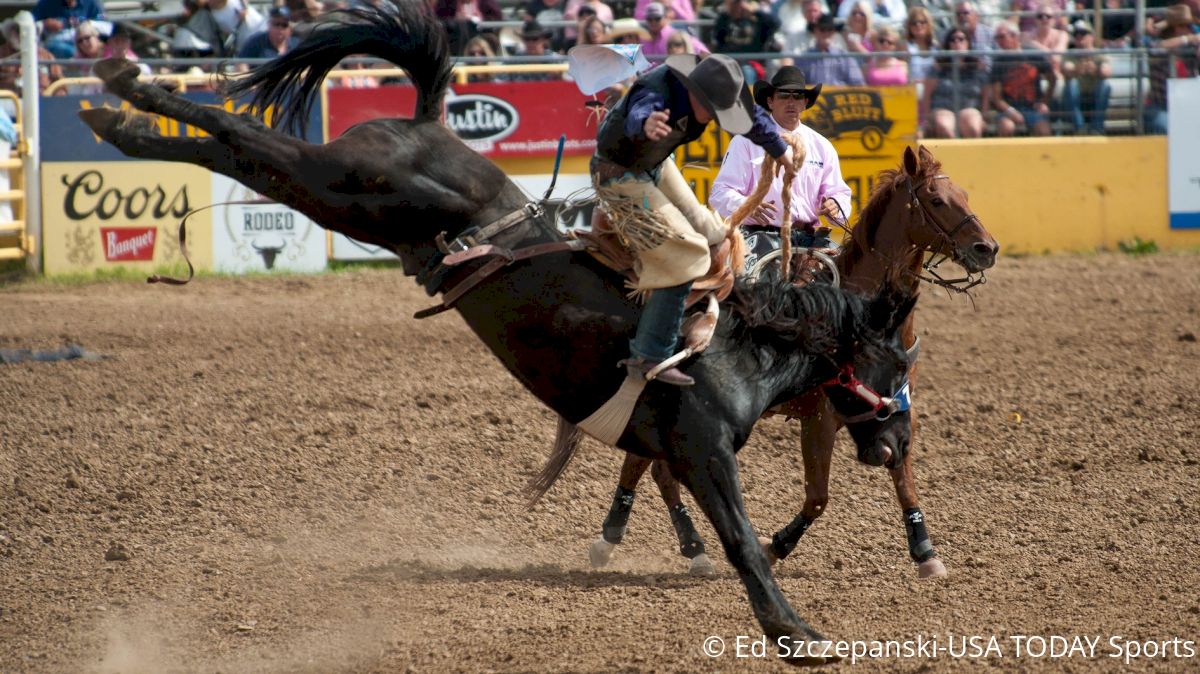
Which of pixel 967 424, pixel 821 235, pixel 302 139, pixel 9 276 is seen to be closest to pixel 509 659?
pixel 302 139

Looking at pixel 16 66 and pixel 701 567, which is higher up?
pixel 16 66

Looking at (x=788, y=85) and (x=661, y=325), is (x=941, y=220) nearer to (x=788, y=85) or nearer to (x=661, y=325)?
(x=788, y=85)

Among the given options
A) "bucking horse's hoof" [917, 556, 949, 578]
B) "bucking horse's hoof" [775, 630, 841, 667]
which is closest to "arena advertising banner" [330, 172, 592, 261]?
"bucking horse's hoof" [917, 556, 949, 578]

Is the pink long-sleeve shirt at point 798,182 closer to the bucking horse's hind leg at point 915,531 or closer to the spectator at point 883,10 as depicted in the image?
the bucking horse's hind leg at point 915,531

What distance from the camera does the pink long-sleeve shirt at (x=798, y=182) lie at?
644 centimetres

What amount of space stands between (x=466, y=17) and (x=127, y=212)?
3847 mm

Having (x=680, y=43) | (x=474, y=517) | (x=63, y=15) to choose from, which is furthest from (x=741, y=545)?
(x=63, y=15)

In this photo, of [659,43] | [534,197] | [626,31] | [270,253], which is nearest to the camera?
[270,253]

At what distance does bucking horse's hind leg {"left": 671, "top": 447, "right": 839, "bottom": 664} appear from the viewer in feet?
14.4

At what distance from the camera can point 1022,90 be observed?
14.1 m

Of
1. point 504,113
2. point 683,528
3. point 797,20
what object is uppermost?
point 797,20

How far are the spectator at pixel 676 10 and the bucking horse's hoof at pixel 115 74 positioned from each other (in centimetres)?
1070

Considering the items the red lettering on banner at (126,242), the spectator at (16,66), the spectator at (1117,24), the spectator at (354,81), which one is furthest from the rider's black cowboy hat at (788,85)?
the spectator at (1117,24)

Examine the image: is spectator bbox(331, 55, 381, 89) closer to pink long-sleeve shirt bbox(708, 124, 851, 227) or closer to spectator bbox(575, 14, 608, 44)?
spectator bbox(575, 14, 608, 44)
